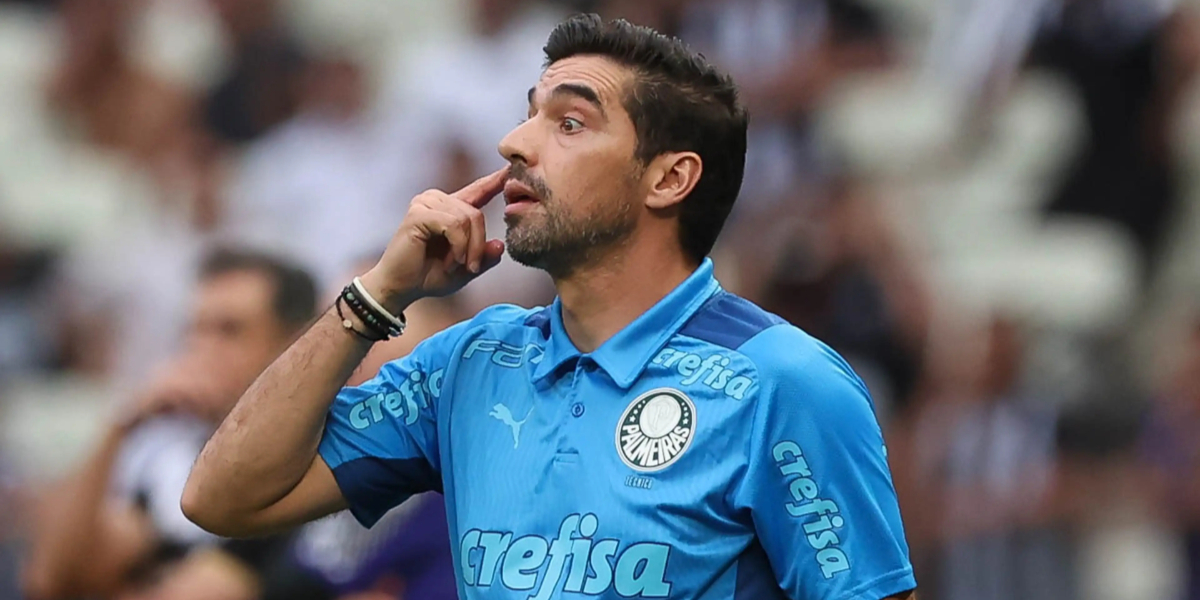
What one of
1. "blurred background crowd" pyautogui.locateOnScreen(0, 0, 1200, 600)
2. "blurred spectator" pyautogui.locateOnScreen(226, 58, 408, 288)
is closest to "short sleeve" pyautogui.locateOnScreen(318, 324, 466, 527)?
"blurred background crowd" pyautogui.locateOnScreen(0, 0, 1200, 600)

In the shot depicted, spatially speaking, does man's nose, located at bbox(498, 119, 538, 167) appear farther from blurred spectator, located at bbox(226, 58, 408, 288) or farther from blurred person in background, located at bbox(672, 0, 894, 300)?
blurred spectator, located at bbox(226, 58, 408, 288)

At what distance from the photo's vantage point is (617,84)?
354 cm

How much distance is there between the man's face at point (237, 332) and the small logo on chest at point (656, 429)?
2.47m

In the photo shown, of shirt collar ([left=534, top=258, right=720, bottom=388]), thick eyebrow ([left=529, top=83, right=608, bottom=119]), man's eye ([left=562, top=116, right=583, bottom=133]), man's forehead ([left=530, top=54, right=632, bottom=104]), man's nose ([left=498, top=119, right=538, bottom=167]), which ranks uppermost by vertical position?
man's forehead ([left=530, top=54, right=632, bottom=104])

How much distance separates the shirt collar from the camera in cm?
342

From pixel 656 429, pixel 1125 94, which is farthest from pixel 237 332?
pixel 1125 94

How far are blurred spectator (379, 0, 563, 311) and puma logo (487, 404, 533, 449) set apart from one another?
547 centimetres

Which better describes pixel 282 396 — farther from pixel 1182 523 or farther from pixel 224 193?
pixel 224 193

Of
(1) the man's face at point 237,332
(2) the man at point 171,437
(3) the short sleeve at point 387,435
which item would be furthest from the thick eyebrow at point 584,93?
(1) the man's face at point 237,332

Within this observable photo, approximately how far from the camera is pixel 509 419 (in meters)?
3.48

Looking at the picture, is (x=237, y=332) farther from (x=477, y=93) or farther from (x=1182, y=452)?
(x=477, y=93)

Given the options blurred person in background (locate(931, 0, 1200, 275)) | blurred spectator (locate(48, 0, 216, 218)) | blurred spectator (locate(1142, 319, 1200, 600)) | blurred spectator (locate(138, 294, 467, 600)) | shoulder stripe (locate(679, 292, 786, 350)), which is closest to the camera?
shoulder stripe (locate(679, 292, 786, 350))

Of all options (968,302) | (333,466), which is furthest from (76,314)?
(333,466)

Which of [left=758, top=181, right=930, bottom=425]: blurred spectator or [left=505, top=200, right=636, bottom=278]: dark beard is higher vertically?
[left=505, top=200, right=636, bottom=278]: dark beard
